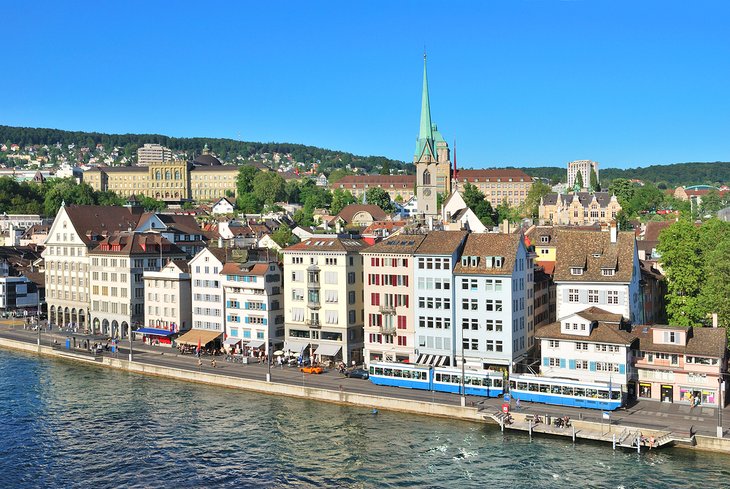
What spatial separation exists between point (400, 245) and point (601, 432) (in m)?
31.6

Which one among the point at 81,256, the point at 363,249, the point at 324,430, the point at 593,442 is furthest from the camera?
the point at 81,256

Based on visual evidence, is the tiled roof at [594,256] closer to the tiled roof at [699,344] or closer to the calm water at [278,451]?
the tiled roof at [699,344]

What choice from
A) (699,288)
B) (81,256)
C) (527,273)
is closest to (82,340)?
(81,256)

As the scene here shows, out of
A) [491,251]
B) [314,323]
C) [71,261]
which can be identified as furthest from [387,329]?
[71,261]

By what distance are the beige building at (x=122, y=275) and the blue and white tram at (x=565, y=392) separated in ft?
200

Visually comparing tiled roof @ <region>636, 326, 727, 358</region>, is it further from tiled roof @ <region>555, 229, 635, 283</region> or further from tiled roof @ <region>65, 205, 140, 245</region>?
tiled roof @ <region>65, 205, 140, 245</region>

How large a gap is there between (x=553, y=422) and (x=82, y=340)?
6919 cm

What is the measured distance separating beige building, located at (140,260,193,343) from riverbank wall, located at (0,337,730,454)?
11.4 meters

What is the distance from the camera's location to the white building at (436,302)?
3381 inches

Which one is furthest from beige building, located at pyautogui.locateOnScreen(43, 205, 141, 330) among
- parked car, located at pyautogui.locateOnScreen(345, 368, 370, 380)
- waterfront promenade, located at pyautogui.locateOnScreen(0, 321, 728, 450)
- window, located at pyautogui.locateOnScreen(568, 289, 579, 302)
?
window, located at pyautogui.locateOnScreen(568, 289, 579, 302)

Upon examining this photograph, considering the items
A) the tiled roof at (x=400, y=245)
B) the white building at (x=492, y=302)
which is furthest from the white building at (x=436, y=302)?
the tiled roof at (x=400, y=245)

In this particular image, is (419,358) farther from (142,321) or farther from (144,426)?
(142,321)

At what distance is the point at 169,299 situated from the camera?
374ft

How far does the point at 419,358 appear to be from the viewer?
86938 millimetres
